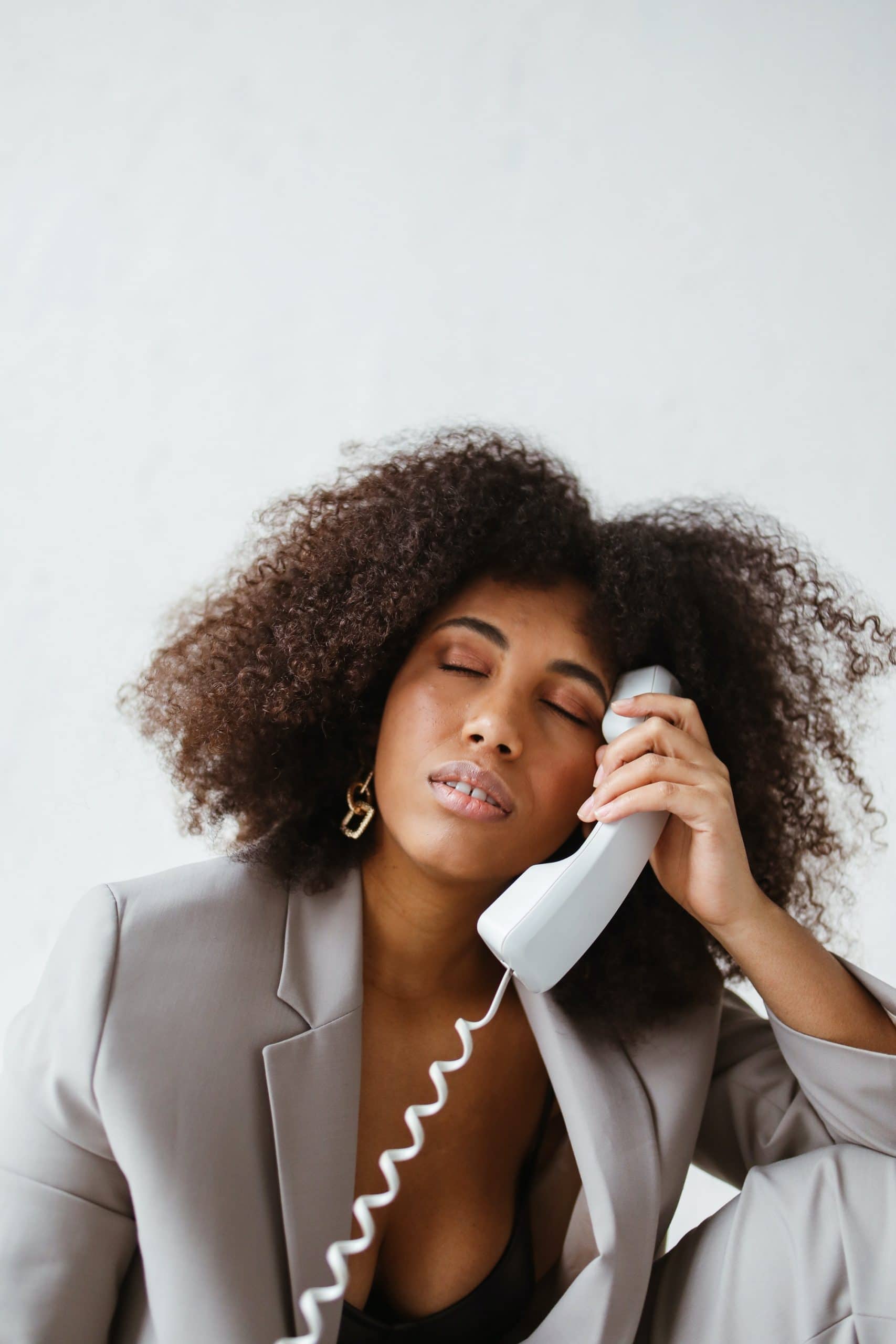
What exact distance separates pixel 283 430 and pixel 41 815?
2.52 ft

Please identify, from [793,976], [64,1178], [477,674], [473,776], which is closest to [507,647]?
[477,674]

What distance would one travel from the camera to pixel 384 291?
1.98 metres

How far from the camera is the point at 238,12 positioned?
76.6 inches

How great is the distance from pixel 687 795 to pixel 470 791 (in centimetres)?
26

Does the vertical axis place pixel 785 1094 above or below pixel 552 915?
below

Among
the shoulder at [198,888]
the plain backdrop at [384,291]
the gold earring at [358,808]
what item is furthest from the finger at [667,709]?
the plain backdrop at [384,291]

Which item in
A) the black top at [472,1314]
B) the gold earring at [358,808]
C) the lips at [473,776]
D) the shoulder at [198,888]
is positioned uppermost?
the lips at [473,776]

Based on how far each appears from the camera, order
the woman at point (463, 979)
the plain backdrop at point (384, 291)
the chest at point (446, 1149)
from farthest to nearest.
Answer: the plain backdrop at point (384, 291) → the chest at point (446, 1149) → the woman at point (463, 979)

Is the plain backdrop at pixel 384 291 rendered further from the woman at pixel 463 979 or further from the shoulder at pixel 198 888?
the shoulder at pixel 198 888

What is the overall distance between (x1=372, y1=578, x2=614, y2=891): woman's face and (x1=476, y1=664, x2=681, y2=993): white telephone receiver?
0.05 metres

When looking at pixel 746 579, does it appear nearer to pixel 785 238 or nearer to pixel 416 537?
pixel 416 537

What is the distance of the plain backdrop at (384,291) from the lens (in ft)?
5.75

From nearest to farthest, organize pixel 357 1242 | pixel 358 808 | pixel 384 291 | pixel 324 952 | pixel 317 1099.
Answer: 1. pixel 357 1242
2. pixel 317 1099
3. pixel 324 952
4. pixel 358 808
5. pixel 384 291

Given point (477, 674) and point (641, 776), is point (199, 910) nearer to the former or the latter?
point (477, 674)
